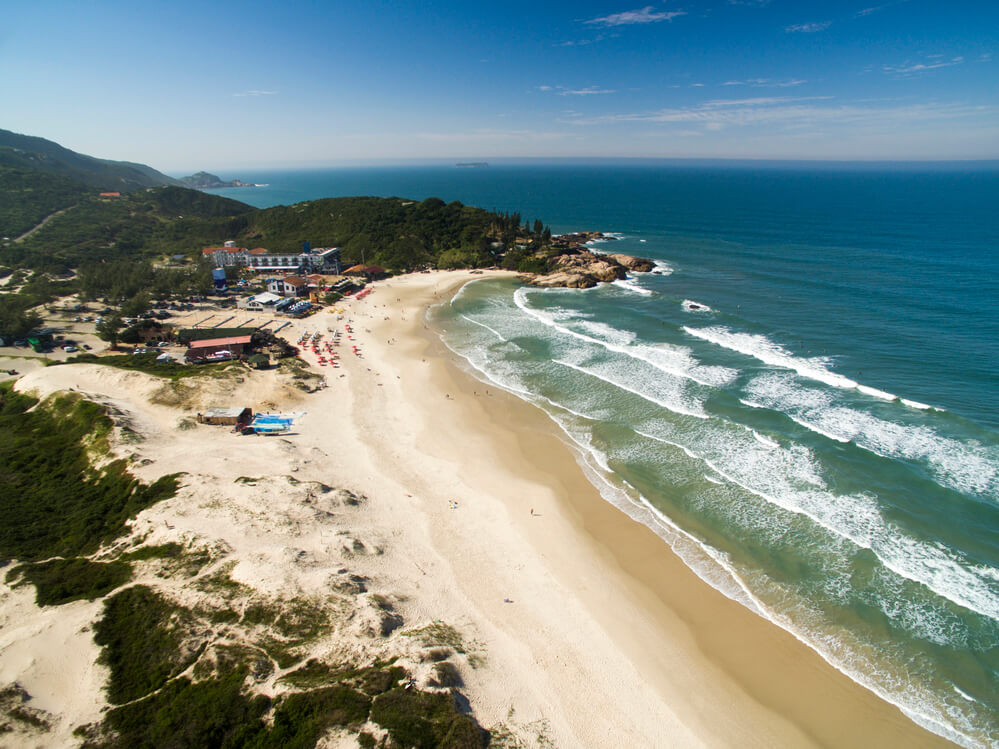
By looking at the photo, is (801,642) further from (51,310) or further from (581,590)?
(51,310)

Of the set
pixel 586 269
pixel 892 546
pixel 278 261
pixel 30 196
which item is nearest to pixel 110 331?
pixel 278 261

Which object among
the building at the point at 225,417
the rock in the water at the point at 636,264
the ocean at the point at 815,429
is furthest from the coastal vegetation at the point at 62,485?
the rock in the water at the point at 636,264

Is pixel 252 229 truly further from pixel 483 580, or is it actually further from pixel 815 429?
pixel 815 429

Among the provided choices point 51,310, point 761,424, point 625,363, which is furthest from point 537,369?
point 51,310

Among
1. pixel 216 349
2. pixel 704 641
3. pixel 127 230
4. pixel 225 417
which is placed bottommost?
pixel 704 641

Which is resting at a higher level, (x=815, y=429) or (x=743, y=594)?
(x=815, y=429)

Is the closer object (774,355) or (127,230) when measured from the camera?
(774,355)

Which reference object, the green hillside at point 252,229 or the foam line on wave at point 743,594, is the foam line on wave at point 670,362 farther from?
the green hillside at point 252,229
